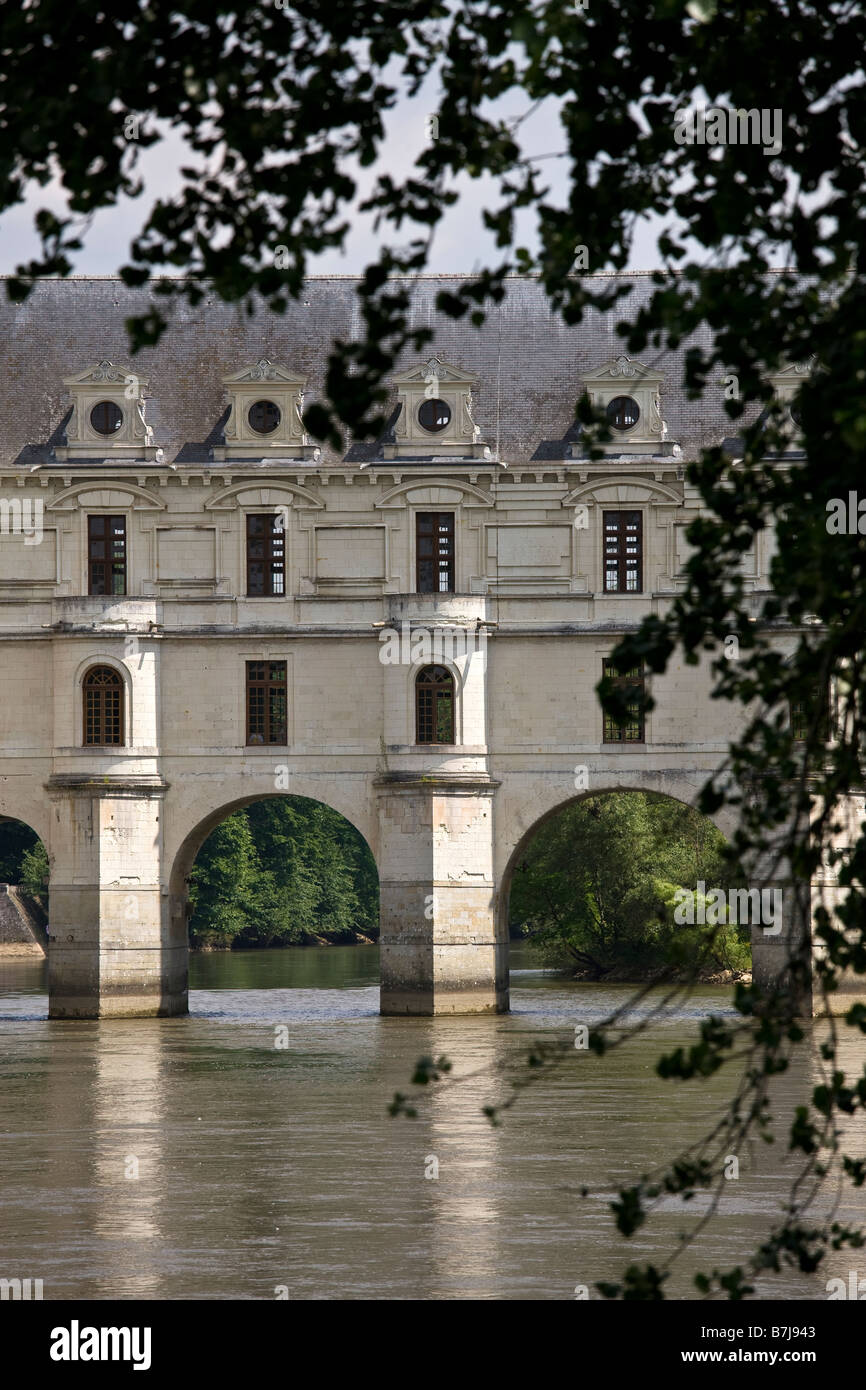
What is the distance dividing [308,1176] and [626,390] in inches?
900

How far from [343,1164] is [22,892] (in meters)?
63.6

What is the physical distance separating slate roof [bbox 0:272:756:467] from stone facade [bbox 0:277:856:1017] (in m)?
0.50

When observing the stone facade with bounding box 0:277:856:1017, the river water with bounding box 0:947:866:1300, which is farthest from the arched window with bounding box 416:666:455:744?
the river water with bounding box 0:947:866:1300

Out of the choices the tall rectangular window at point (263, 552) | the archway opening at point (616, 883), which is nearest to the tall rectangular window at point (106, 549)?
the tall rectangular window at point (263, 552)

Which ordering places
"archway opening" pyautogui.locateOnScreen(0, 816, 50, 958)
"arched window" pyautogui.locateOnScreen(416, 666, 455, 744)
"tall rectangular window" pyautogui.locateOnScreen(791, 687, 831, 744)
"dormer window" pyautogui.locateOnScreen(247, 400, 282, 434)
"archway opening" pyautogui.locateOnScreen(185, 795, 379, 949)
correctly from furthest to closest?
"archway opening" pyautogui.locateOnScreen(185, 795, 379, 949)
"archway opening" pyautogui.locateOnScreen(0, 816, 50, 958)
"dormer window" pyautogui.locateOnScreen(247, 400, 282, 434)
"arched window" pyautogui.locateOnScreen(416, 666, 455, 744)
"tall rectangular window" pyautogui.locateOnScreen(791, 687, 831, 744)

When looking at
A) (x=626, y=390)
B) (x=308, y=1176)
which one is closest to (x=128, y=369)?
(x=626, y=390)

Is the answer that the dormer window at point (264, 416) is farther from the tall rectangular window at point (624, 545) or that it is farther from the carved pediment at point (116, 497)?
the tall rectangular window at point (624, 545)

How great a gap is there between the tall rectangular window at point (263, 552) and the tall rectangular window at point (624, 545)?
245 inches

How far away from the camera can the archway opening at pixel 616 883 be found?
50938mm

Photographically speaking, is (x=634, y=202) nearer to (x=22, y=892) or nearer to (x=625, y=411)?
(x=625, y=411)

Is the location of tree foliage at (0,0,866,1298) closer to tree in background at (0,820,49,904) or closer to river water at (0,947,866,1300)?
river water at (0,947,866,1300)

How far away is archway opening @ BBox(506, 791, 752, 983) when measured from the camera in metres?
50.9

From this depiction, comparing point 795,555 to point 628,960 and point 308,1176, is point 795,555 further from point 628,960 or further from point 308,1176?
point 628,960
